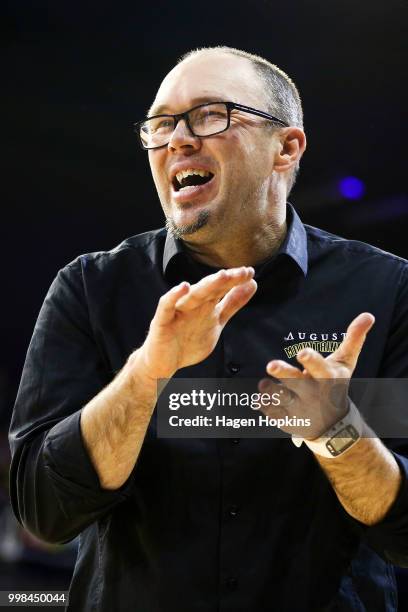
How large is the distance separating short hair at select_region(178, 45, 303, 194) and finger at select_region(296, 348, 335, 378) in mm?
588

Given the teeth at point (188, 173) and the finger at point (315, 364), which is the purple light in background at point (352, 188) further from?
the finger at point (315, 364)

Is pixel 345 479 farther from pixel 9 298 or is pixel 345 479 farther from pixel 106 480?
pixel 9 298

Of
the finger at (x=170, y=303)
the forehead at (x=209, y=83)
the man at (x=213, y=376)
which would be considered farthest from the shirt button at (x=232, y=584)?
the forehead at (x=209, y=83)

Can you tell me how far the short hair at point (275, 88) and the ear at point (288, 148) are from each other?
20 millimetres

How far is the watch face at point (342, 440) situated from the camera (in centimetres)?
88

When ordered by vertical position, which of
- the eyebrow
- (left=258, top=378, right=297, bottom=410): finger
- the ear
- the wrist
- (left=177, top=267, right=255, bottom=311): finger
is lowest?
(left=258, top=378, right=297, bottom=410): finger

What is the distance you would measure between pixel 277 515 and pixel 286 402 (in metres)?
0.24

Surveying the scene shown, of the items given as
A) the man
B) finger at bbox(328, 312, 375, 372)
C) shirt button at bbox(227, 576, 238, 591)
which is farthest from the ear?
shirt button at bbox(227, 576, 238, 591)

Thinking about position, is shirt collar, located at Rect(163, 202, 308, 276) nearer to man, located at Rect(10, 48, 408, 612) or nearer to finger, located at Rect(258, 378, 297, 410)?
man, located at Rect(10, 48, 408, 612)

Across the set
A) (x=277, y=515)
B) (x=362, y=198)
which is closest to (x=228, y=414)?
(x=277, y=515)

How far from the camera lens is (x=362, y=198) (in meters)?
2.08

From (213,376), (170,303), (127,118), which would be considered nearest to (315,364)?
(170,303)

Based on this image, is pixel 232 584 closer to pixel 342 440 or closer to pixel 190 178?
pixel 342 440

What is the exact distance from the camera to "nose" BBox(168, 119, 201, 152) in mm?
1166
